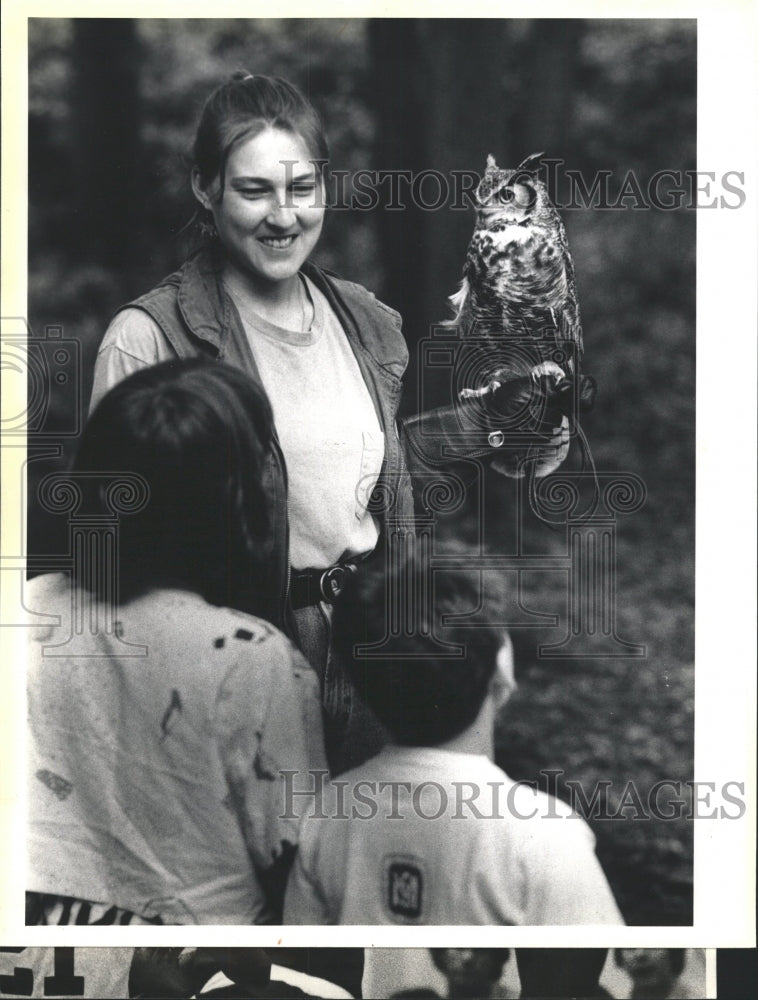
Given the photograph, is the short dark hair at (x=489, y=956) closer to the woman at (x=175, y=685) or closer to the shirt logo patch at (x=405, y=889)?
the shirt logo patch at (x=405, y=889)

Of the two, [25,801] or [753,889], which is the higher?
[25,801]

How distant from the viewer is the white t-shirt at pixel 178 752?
5102 millimetres

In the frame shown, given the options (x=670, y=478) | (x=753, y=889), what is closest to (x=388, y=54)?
(x=670, y=478)

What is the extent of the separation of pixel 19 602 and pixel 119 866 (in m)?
1.15

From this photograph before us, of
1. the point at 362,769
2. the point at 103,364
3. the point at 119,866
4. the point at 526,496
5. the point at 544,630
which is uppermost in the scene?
the point at 103,364

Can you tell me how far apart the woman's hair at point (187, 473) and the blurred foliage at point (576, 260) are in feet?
0.78

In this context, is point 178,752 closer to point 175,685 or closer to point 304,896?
point 175,685

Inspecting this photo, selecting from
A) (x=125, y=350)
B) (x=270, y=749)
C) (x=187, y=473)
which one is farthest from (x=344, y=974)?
(x=125, y=350)

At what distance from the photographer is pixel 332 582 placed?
204 inches

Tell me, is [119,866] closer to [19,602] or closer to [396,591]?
[19,602]

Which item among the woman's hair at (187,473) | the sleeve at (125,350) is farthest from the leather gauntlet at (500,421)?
the sleeve at (125,350)

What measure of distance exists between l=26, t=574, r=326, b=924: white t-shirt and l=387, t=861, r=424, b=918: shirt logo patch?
1.44 feet

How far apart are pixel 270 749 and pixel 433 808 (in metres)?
0.71

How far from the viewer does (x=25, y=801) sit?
204 inches
